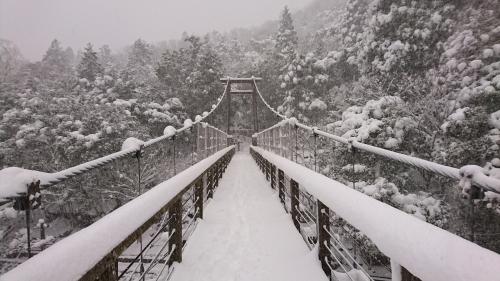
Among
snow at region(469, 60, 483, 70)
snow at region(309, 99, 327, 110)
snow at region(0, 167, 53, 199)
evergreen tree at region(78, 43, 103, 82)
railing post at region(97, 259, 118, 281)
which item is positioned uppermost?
evergreen tree at region(78, 43, 103, 82)

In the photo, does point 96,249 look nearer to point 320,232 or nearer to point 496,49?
point 320,232

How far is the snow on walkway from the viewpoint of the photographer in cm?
277

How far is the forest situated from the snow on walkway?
3.27ft

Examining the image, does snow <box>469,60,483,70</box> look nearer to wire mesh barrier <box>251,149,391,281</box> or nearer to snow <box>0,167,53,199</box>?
wire mesh barrier <box>251,149,391,281</box>

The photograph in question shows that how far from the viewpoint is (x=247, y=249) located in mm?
3402

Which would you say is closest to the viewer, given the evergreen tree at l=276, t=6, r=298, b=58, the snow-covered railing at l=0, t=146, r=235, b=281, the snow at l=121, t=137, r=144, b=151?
the snow-covered railing at l=0, t=146, r=235, b=281

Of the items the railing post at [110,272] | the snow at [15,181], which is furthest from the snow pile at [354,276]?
the snow at [15,181]

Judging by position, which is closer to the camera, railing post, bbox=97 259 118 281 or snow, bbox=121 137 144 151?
railing post, bbox=97 259 118 281

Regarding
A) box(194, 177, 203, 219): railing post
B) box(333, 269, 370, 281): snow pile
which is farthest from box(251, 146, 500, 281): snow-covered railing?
box(194, 177, 203, 219): railing post

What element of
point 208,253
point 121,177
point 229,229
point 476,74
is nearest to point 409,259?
point 208,253

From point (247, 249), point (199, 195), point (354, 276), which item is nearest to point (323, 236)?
point (354, 276)

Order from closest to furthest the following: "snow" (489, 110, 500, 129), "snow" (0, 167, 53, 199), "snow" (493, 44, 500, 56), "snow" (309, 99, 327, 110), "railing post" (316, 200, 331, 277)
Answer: "snow" (0, 167, 53, 199)
"railing post" (316, 200, 331, 277)
"snow" (489, 110, 500, 129)
"snow" (493, 44, 500, 56)
"snow" (309, 99, 327, 110)

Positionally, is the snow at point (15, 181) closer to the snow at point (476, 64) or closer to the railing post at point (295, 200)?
the railing post at point (295, 200)

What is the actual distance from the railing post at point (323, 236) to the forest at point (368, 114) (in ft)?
1.29
